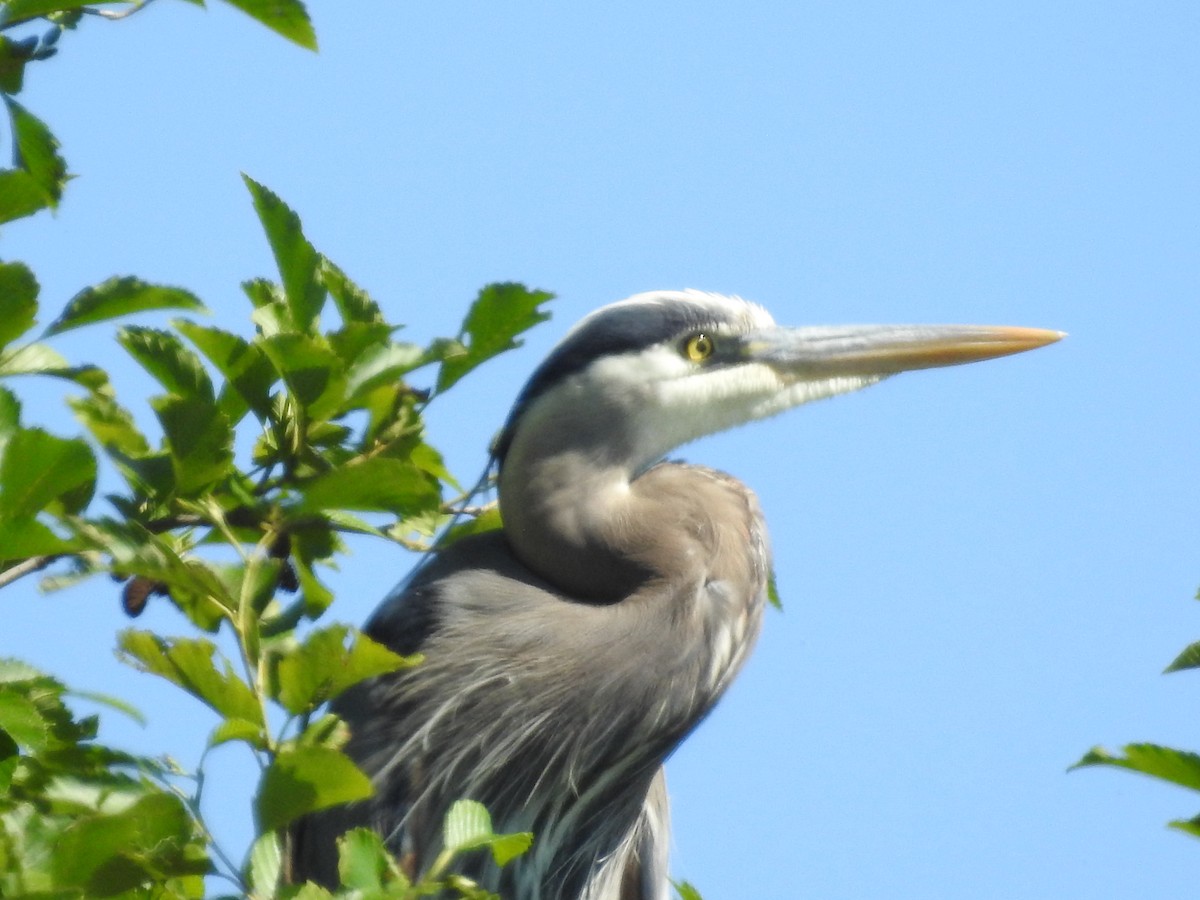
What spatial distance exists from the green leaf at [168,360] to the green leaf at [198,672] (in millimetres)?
440

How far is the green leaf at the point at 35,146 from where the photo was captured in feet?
6.79

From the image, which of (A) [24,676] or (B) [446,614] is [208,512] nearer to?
(A) [24,676]

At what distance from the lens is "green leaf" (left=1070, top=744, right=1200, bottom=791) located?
180 centimetres

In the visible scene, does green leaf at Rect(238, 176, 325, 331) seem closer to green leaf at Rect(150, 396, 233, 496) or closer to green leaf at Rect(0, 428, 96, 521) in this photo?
green leaf at Rect(150, 396, 233, 496)

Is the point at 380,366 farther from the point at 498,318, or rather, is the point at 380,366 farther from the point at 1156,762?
the point at 1156,762

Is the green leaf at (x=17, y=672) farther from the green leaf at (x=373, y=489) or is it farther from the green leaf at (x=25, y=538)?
the green leaf at (x=373, y=489)

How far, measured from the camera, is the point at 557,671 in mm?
2918

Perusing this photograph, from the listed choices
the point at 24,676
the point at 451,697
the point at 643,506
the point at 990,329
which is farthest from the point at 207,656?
the point at 990,329

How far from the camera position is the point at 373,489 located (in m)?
1.93

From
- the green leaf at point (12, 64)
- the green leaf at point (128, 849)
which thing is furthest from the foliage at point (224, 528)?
the green leaf at point (12, 64)

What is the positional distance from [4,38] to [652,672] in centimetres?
155

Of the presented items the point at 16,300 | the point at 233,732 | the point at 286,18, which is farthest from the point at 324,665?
the point at 286,18

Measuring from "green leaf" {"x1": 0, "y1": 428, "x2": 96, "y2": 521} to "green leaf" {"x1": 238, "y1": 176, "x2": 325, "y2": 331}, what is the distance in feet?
1.50

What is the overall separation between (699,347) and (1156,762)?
1601 mm
